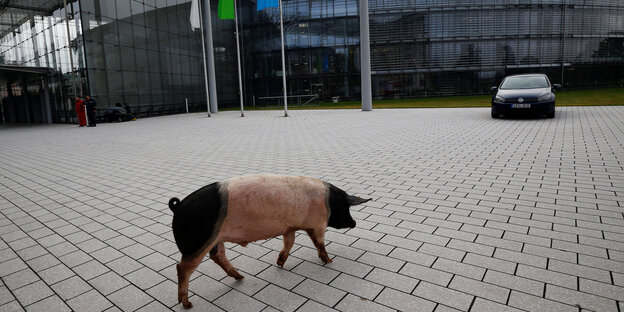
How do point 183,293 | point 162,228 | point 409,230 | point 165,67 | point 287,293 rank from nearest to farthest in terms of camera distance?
point 183,293, point 287,293, point 409,230, point 162,228, point 165,67

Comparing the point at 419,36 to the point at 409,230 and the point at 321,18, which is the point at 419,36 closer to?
the point at 321,18

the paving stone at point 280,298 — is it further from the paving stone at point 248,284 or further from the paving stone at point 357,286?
the paving stone at point 357,286

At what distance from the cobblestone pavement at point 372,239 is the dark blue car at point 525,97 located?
19.7 ft

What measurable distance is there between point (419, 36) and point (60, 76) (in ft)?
99.3

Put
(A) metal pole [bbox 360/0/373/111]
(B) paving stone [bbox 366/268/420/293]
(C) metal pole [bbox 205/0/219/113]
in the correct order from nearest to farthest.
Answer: (B) paving stone [bbox 366/268/420/293], (A) metal pole [bbox 360/0/373/111], (C) metal pole [bbox 205/0/219/113]

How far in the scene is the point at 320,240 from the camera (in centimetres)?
341

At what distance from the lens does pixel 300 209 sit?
3135 millimetres

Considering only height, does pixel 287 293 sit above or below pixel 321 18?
below

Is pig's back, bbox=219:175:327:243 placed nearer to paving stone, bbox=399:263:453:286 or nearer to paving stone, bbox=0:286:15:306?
paving stone, bbox=399:263:453:286

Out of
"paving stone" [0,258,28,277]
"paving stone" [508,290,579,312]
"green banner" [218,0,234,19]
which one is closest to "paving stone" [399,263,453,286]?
"paving stone" [508,290,579,312]

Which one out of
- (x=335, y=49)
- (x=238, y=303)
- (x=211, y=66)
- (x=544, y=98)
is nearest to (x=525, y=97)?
(x=544, y=98)

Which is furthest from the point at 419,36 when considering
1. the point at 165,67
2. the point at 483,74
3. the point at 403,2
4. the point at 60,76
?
the point at 60,76

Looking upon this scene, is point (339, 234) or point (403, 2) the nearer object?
point (339, 234)

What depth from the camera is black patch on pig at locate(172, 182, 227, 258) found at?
2734mm
